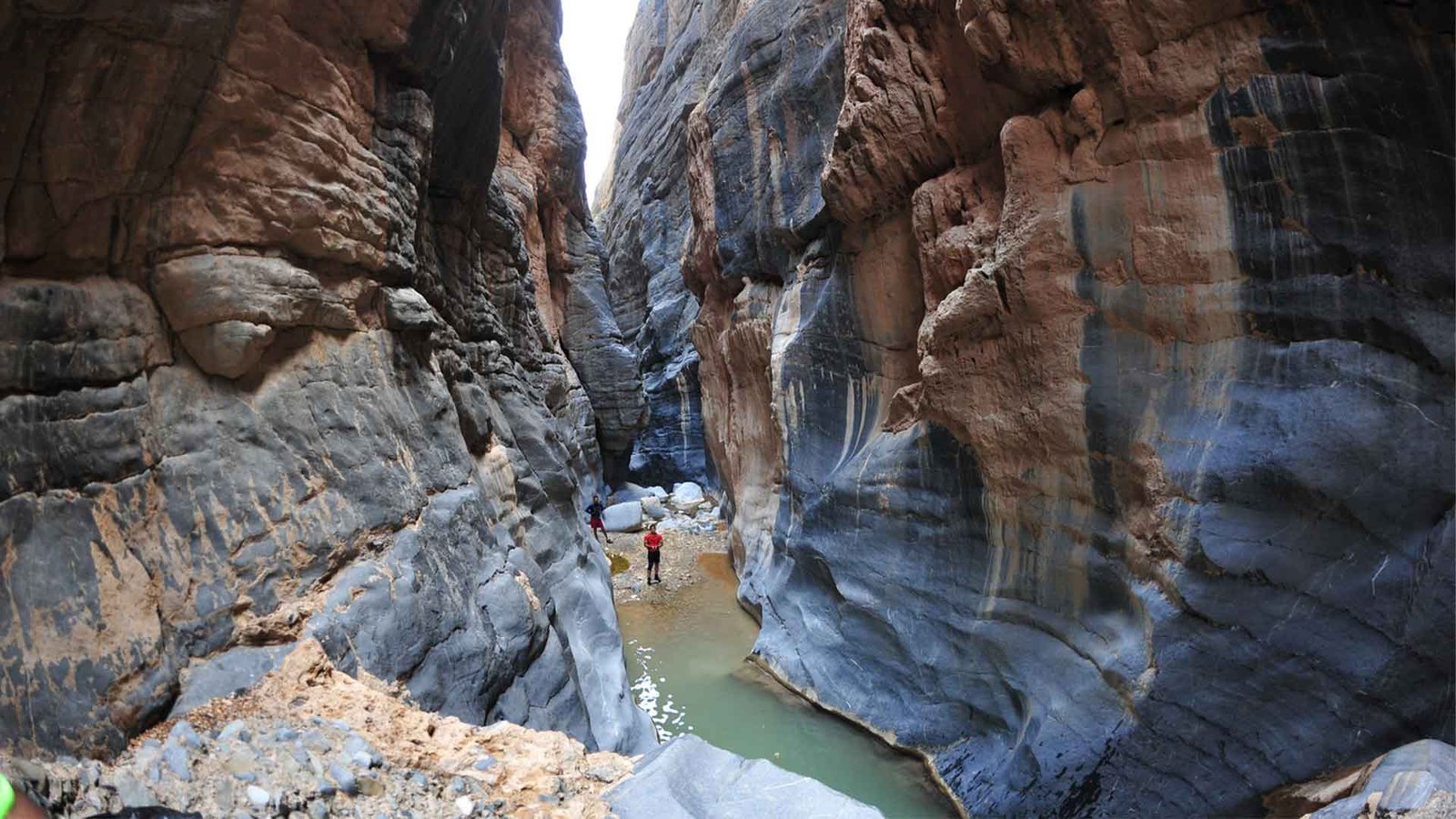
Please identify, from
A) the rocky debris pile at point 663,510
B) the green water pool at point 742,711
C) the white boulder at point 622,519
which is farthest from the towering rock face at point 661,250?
the green water pool at point 742,711

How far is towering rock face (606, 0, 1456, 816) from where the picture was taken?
4.34 meters

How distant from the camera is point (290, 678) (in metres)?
3.84

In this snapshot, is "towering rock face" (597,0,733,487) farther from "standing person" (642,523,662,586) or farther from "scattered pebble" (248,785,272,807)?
"scattered pebble" (248,785,272,807)

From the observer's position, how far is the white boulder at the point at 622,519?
19.5 meters

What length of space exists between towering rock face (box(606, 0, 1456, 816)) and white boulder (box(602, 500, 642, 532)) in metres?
10.4

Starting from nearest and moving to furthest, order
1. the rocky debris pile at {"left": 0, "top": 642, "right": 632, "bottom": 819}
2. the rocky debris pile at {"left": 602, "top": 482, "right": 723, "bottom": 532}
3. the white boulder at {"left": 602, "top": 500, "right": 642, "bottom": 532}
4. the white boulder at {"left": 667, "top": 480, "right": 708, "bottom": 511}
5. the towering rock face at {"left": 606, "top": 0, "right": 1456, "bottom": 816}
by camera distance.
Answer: the rocky debris pile at {"left": 0, "top": 642, "right": 632, "bottom": 819}
the towering rock face at {"left": 606, "top": 0, "right": 1456, "bottom": 816}
the white boulder at {"left": 602, "top": 500, "right": 642, "bottom": 532}
the rocky debris pile at {"left": 602, "top": 482, "right": 723, "bottom": 532}
the white boulder at {"left": 667, "top": 480, "right": 708, "bottom": 511}

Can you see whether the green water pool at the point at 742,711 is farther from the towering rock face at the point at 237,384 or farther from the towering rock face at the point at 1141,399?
the towering rock face at the point at 237,384

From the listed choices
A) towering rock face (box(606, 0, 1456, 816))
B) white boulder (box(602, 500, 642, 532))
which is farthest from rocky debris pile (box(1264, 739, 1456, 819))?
white boulder (box(602, 500, 642, 532))

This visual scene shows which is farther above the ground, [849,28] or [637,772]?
[849,28]

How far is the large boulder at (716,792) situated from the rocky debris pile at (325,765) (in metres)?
0.17

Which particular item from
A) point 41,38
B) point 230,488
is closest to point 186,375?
point 230,488

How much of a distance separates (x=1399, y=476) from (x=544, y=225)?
18.2 meters

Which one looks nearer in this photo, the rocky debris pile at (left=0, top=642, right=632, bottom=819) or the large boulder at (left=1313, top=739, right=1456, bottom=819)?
the rocky debris pile at (left=0, top=642, right=632, bottom=819)

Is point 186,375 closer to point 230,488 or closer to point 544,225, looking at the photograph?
point 230,488
